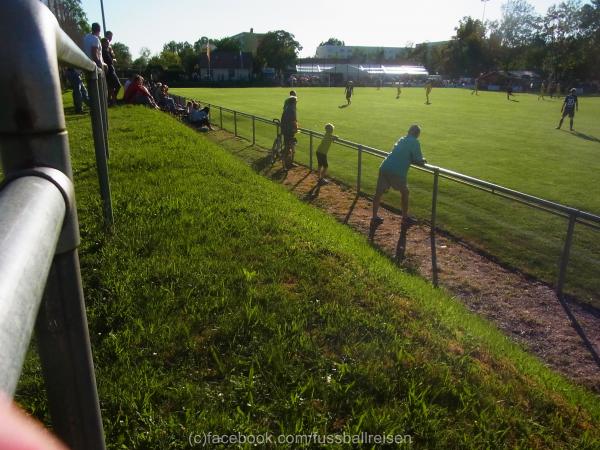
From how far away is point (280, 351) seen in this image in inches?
120

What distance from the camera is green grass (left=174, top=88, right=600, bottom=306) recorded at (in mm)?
7988

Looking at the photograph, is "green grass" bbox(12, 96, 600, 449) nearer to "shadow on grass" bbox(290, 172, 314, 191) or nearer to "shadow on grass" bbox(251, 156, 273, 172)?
"shadow on grass" bbox(290, 172, 314, 191)

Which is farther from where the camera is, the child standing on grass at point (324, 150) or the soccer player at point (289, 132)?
the soccer player at point (289, 132)

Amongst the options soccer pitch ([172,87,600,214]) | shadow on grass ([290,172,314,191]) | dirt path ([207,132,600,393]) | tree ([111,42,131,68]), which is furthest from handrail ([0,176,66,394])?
tree ([111,42,131,68])

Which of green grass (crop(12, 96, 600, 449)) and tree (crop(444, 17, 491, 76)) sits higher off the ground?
tree (crop(444, 17, 491, 76))

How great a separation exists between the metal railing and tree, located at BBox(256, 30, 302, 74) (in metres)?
107

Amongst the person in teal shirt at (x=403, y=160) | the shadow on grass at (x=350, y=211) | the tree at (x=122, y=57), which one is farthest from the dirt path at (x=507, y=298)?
the tree at (x=122, y=57)

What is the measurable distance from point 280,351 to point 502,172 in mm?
12559

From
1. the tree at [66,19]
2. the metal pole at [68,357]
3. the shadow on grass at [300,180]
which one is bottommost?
the shadow on grass at [300,180]

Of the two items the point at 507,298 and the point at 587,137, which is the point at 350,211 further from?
the point at 587,137

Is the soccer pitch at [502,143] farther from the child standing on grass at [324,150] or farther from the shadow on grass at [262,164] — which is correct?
the shadow on grass at [262,164]

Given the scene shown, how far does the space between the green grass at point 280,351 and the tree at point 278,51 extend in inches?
4085

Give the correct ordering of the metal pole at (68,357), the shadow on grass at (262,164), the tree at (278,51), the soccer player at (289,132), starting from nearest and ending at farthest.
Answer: the metal pole at (68,357)
the shadow on grass at (262,164)
the soccer player at (289,132)
the tree at (278,51)

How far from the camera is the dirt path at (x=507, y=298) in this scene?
540 centimetres
